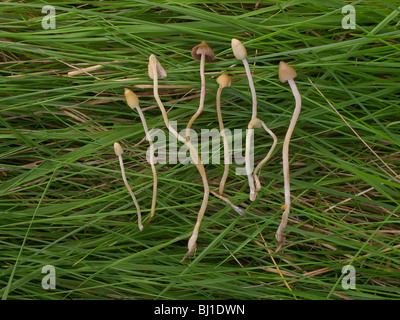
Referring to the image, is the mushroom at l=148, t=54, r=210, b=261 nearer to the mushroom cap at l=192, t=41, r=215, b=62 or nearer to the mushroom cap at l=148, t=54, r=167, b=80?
the mushroom cap at l=148, t=54, r=167, b=80

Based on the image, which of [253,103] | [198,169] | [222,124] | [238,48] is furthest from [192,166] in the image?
[238,48]

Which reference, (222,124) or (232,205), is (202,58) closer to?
(222,124)

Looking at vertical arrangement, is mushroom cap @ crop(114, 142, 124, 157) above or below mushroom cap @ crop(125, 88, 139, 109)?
below

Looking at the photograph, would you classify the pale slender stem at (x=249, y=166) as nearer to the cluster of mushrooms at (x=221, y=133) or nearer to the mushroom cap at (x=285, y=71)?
the cluster of mushrooms at (x=221, y=133)

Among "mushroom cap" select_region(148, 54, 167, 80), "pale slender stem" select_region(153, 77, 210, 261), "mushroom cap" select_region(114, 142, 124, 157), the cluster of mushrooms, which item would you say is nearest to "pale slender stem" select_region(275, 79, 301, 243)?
the cluster of mushrooms

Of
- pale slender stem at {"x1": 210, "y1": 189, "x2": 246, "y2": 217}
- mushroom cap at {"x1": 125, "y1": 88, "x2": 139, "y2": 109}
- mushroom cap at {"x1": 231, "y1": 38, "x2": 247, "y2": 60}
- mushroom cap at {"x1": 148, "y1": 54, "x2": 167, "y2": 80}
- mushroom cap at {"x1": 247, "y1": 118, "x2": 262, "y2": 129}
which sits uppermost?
mushroom cap at {"x1": 231, "y1": 38, "x2": 247, "y2": 60}
